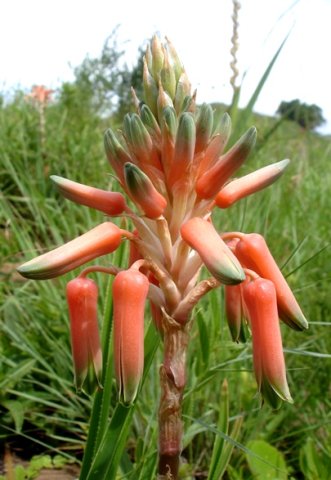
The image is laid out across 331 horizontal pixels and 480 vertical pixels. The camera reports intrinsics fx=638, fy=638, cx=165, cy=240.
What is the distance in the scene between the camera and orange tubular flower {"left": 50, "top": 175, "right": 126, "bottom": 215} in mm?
1558

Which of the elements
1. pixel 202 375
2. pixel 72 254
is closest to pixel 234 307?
pixel 72 254

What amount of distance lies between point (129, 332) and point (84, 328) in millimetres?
208

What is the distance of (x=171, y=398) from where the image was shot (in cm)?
153

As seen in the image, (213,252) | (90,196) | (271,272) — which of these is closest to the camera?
(213,252)

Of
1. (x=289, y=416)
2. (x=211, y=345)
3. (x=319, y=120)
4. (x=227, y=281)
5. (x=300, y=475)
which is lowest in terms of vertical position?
(x=300, y=475)

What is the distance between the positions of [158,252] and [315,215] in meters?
3.09

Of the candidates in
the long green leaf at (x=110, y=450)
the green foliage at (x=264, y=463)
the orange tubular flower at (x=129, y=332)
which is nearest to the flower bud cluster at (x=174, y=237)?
the orange tubular flower at (x=129, y=332)

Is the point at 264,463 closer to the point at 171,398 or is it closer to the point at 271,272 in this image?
the point at 171,398

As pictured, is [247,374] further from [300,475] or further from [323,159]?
[323,159]

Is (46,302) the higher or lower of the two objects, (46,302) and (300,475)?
the higher

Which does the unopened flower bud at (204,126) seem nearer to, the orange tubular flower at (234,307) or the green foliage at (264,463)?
the orange tubular flower at (234,307)

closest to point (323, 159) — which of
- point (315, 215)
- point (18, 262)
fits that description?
point (315, 215)

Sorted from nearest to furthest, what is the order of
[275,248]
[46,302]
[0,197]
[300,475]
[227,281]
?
[227,281]
[300,475]
[46,302]
[0,197]
[275,248]

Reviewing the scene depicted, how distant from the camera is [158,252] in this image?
1.59 metres
